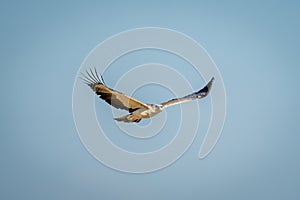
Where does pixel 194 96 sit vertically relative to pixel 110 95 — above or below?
below

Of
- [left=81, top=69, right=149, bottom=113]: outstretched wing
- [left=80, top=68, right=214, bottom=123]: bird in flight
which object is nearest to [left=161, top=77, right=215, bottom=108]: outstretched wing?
[left=80, top=68, right=214, bottom=123]: bird in flight

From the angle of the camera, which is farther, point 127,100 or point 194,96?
point 194,96

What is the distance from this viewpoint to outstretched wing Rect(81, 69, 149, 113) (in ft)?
9.36

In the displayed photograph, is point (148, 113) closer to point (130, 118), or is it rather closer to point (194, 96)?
point (130, 118)

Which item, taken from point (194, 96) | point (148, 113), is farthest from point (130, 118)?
point (194, 96)

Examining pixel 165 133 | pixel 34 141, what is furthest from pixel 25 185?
pixel 165 133

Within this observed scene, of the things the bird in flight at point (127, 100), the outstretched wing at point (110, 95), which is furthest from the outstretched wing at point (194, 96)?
the outstretched wing at point (110, 95)

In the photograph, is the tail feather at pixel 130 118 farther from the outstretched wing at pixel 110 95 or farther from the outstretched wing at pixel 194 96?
the outstretched wing at pixel 194 96

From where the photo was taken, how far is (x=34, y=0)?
3.02m

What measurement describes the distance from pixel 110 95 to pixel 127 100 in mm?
125

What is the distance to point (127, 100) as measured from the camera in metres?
2.86

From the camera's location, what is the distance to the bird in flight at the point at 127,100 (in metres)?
2.86

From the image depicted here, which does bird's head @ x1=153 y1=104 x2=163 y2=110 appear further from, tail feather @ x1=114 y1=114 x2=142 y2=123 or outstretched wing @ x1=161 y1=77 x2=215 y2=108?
tail feather @ x1=114 y1=114 x2=142 y2=123

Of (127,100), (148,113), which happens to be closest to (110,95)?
(127,100)
